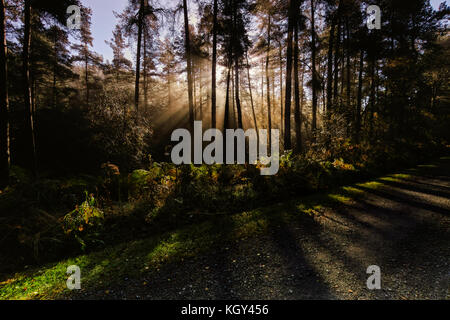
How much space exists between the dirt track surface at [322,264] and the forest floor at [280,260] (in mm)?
14

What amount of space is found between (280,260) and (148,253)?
7.99 feet

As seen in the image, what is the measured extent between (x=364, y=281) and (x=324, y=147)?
714 centimetres

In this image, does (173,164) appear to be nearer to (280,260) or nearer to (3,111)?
(280,260)

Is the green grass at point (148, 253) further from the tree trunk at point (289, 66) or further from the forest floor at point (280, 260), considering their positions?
the tree trunk at point (289, 66)

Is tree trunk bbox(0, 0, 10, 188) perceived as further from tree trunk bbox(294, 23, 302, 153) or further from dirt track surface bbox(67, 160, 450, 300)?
tree trunk bbox(294, 23, 302, 153)

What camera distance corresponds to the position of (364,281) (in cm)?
269

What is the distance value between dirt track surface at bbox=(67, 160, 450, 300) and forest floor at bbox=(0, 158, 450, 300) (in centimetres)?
1

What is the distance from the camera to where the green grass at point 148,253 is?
3080 mm

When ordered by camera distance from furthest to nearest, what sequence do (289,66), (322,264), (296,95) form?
(296,95) → (289,66) → (322,264)

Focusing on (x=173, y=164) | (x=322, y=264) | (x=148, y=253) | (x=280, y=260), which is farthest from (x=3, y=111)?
(x=322, y=264)

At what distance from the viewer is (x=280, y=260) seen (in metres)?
3.30

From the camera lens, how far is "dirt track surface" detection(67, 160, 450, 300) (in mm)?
2596

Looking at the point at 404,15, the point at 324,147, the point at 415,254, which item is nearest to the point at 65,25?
the point at 324,147
